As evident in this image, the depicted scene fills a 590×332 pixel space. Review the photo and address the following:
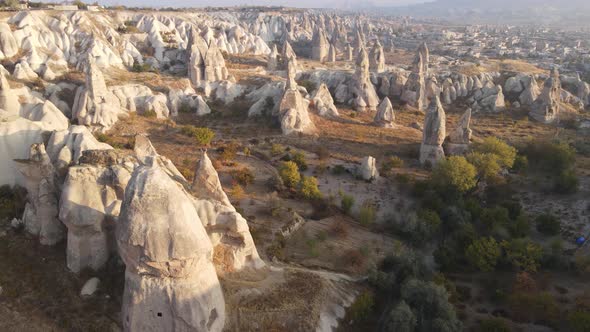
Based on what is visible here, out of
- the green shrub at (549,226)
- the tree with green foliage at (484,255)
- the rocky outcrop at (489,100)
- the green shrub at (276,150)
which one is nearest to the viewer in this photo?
the tree with green foliage at (484,255)

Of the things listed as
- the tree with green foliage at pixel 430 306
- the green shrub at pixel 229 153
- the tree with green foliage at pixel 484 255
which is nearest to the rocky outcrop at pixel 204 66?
the green shrub at pixel 229 153

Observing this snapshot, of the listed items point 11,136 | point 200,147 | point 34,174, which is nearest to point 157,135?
point 200,147

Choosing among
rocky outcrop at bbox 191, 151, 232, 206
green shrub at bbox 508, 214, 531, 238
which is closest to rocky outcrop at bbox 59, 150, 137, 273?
rocky outcrop at bbox 191, 151, 232, 206

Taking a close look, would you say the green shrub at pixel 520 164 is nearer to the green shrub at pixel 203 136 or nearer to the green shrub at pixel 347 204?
the green shrub at pixel 347 204

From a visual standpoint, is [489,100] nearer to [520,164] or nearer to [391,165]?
[520,164]

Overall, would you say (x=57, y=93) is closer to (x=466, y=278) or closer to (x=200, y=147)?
(x=200, y=147)

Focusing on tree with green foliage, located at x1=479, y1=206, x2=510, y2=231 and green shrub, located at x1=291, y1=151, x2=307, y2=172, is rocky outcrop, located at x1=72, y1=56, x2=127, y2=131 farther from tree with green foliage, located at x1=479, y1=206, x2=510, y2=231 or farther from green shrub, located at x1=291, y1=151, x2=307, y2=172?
tree with green foliage, located at x1=479, y1=206, x2=510, y2=231
